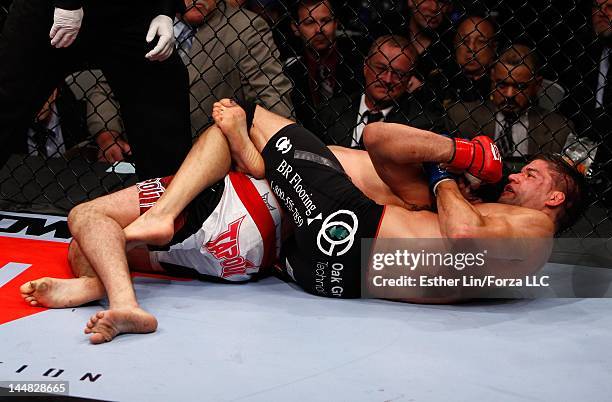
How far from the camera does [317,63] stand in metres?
3.00

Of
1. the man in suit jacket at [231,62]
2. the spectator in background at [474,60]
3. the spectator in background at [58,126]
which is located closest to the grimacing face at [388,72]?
the spectator in background at [474,60]

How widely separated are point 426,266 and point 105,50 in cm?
103

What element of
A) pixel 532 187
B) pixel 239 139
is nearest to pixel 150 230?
pixel 239 139

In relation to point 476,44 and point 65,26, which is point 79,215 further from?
point 476,44

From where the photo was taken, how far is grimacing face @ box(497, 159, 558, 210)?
6.71ft

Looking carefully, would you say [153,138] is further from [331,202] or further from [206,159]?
[331,202]

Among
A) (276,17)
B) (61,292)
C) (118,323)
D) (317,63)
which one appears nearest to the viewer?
(118,323)

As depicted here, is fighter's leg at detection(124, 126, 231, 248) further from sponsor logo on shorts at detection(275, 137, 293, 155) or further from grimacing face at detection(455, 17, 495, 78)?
grimacing face at detection(455, 17, 495, 78)

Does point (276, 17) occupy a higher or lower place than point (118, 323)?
higher

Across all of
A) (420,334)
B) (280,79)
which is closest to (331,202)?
(420,334)

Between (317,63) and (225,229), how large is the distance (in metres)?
1.15

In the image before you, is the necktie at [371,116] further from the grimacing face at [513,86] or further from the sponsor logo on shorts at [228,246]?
the sponsor logo on shorts at [228,246]

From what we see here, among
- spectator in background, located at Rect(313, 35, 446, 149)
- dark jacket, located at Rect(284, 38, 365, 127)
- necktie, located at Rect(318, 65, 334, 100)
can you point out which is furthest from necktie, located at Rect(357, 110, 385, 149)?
necktie, located at Rect(318, 65, 334, 100)

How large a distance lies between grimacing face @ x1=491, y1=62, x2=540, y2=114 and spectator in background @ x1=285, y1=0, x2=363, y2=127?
1.63 ft
